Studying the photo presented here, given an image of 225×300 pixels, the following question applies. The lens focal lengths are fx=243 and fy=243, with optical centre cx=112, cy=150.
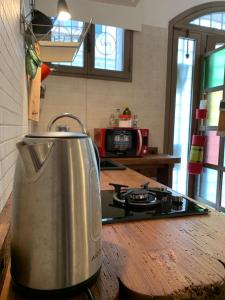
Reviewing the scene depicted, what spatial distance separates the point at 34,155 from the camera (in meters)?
0.42

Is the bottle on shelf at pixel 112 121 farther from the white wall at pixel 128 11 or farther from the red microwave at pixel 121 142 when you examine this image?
the white wall at pixel 128 11

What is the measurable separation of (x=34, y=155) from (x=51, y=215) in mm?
107

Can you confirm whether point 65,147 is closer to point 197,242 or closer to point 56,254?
point 56,254

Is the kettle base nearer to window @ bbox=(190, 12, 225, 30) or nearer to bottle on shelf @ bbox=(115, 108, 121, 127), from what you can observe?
bottle on shelf @ bbox=(115, 108, 121, 127)

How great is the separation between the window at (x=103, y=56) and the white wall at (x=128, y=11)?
0.10 metres

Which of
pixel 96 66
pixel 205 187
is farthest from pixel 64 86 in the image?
pixel 205 187

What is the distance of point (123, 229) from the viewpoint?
2.28ft

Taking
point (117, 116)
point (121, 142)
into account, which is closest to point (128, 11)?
point (117, 116)

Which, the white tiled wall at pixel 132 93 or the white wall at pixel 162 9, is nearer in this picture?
the white tiled wall at pixel 132 93

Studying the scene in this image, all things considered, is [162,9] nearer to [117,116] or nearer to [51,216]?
[117,116]

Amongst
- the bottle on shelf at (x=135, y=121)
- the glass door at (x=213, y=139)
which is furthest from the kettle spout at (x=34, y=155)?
the glass door at (x=213, y=139)

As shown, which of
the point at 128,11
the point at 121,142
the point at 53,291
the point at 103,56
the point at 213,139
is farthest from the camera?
the point at 213,139

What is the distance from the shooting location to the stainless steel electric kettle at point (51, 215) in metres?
0.41

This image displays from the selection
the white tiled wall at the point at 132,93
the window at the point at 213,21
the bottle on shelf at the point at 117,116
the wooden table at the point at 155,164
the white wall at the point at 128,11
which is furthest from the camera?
the window at the point at 213,21
